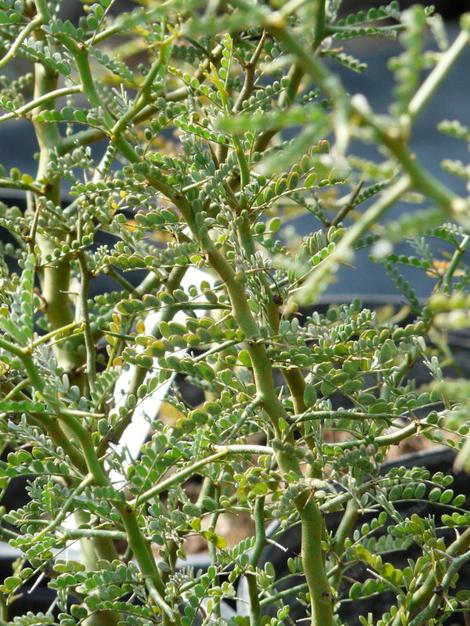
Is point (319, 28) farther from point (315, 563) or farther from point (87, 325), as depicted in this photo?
point (315, 563)

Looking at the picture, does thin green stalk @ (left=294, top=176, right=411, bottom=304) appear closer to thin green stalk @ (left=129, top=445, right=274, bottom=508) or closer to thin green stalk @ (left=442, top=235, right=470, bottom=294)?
thin green stalk @ (left=129, top=445, right=274, bottom=508)

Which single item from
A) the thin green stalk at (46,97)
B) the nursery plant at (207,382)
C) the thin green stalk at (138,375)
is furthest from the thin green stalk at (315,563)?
the thin green stalk at (46,97)

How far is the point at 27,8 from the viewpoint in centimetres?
78

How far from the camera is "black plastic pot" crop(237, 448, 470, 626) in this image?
100 cm

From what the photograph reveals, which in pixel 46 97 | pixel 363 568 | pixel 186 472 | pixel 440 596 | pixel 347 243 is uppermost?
pixel 46 97

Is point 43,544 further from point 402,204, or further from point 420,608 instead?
point 402,204

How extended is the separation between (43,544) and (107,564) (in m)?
0.06

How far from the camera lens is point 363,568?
1005 mm

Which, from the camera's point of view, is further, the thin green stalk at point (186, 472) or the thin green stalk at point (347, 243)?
the thin green stalk at point (186, 472)

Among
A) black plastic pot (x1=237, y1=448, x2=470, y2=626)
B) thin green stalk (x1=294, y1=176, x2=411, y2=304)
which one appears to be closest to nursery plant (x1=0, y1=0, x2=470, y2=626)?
thin green stalk (x1=294, y1=176, x2=411, y2=304)

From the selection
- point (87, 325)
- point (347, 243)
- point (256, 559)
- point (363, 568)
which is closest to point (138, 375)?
point (87, 325)

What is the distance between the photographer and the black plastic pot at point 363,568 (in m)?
1.00

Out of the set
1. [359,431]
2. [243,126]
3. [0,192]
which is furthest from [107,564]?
[0,192]

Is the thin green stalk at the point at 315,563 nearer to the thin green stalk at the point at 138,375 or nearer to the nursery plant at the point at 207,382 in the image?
the nursery plant at the point at 207,382
